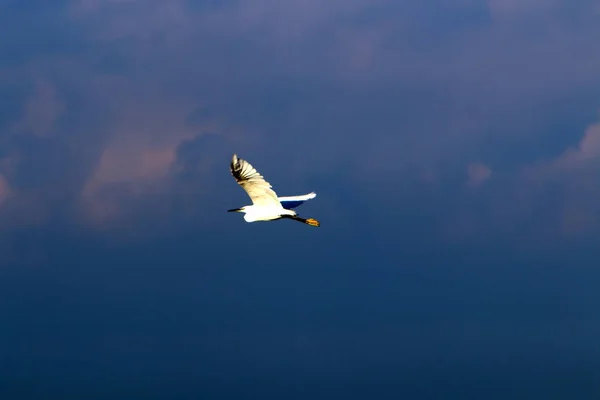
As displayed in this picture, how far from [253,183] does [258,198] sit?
4.04 metres

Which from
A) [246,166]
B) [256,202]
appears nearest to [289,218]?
[256,202]

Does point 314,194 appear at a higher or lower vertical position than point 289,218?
higher

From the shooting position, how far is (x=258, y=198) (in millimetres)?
110125

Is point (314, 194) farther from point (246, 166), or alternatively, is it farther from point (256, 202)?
point (246, 166)

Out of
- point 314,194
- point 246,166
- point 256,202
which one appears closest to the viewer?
point 246,166

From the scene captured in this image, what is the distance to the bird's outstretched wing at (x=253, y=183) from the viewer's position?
10300 cm

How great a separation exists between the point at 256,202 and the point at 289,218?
440cm

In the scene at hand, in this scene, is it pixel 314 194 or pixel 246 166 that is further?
pixel 314 194

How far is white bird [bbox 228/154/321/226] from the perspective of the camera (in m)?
104

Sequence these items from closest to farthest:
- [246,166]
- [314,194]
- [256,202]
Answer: [246,166] → [256,202] → [314,194]

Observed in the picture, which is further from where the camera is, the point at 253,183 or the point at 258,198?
the point at 258,198

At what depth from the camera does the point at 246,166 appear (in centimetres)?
10331

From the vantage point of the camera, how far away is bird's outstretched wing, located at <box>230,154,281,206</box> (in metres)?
103

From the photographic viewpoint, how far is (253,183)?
106438 mm
